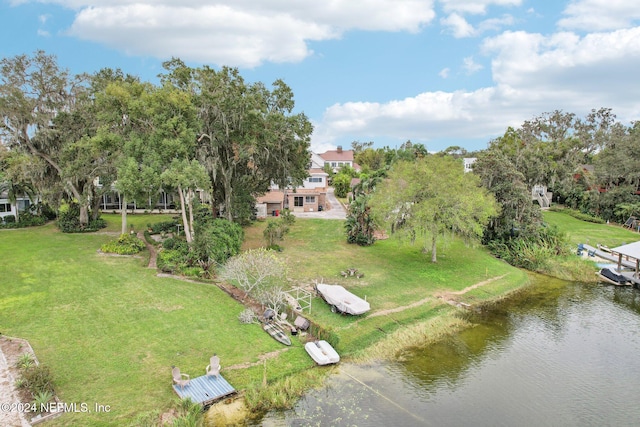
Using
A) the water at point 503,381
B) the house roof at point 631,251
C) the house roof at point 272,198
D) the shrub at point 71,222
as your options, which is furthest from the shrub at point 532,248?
the shrub at point 71,222

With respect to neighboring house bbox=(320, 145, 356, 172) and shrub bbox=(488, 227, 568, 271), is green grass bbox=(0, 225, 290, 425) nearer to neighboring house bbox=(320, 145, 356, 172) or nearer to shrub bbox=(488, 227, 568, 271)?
shrub bbox=(488, 227, 568, 271)

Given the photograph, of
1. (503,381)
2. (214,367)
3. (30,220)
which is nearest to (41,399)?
(214,367)

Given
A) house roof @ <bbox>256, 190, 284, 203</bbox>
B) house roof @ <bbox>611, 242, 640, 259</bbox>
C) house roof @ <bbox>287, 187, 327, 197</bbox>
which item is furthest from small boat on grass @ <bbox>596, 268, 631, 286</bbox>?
house roof @ <bbox>256, 190, 284, 203</bbox>

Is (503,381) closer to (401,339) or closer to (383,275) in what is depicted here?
(401,339)

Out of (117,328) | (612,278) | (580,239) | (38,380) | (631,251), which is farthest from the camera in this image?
(580,239)

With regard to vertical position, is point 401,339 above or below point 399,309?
below
